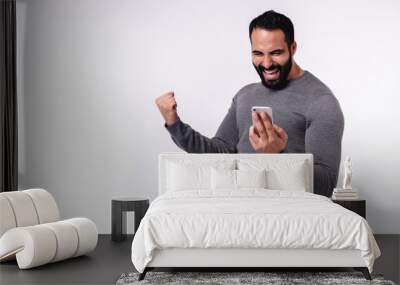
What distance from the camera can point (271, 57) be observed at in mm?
7184

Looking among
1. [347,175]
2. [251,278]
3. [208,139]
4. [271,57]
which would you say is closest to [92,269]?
[251,278]

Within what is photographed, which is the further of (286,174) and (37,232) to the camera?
(286,174)

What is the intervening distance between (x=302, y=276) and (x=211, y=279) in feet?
2.29

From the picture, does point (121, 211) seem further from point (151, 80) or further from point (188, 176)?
point (151, 80)

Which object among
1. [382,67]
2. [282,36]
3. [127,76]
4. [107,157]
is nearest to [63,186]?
[107,157]

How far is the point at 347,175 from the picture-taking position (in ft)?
22.4

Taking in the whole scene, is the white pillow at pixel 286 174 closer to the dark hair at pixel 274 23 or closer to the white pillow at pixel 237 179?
the white pillow at pixel 237 179

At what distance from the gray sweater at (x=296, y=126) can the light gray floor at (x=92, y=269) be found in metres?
1.15

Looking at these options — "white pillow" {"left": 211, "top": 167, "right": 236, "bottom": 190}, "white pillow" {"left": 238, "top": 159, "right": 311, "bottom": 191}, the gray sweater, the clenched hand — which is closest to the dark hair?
the gray sweater

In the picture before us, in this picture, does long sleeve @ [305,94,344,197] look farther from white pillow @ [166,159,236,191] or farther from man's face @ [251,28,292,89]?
white pillow @ [166,159,236,191]

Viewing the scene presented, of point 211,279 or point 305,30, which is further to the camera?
point 305,30

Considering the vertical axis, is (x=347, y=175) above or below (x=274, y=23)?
below

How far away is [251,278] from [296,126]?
2451 mm

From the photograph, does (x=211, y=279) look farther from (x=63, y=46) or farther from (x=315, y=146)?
(x=63, y=46)
